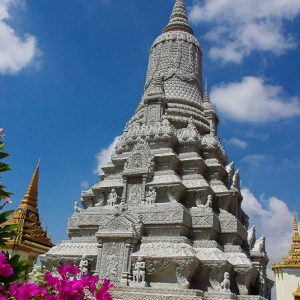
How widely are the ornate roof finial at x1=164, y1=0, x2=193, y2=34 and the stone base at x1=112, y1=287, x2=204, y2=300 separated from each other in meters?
21.6

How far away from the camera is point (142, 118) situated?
84.0 feet

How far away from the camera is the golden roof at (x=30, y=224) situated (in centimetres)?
2699

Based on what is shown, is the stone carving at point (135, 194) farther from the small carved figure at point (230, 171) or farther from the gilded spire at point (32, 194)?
the gilded spire at point (32, 194)

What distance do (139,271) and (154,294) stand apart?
164 centimetres

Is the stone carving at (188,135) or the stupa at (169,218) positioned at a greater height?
the stone carving at (188,135)

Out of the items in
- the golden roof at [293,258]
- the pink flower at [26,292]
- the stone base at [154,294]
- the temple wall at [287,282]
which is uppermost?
the golden roof at [293,258]

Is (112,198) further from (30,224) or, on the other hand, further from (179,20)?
(179,20)

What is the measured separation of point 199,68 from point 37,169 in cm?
1641

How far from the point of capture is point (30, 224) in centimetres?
2847

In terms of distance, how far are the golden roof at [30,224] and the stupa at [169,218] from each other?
571 centimetres

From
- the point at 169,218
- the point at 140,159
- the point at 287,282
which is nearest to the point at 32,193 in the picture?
the point at 140,159

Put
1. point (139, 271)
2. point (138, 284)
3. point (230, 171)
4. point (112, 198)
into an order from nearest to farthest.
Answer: point (138, 284) < point (139, 271) < point (112, 198) < point (230, 171)

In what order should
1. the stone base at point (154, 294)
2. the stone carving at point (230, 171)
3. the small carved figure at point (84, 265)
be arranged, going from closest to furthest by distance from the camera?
the stone base at point (154, 294) < the small carved figure at point (84, 265) < the stone carving at point (230, 171)

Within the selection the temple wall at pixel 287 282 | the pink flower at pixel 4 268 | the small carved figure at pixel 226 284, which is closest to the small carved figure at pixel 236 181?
the small carved figure at pixel 226 284
